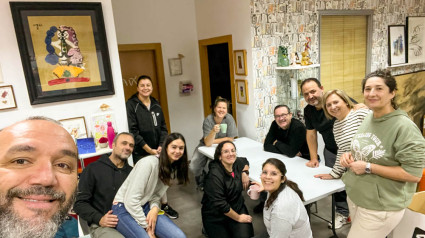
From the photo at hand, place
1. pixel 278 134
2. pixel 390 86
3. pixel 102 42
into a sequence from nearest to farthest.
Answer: pixel 390 86 → pixel 102 42 → pixel 278 134

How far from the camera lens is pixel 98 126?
8.95 ft

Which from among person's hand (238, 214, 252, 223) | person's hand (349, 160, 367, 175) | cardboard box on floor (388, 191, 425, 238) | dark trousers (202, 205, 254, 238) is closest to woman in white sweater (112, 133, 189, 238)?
dark trousers (202, 205, 254, 238)

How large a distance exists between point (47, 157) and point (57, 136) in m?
0.09

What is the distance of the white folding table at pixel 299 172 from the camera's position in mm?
2051

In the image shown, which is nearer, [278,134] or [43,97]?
[43,97]

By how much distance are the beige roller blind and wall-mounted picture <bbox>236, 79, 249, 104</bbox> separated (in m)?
1.31

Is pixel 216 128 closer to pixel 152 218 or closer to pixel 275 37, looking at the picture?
pixel 152 218

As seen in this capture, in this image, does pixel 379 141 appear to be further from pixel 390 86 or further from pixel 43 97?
pixel 43 97

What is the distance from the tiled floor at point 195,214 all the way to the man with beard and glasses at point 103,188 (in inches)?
38.5

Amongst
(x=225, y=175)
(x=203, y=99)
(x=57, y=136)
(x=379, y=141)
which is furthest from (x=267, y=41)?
(x=57, y=136)

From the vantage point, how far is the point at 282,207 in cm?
178

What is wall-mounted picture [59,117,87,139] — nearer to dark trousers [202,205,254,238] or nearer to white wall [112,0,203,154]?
dark trousers [202,205,254,238]

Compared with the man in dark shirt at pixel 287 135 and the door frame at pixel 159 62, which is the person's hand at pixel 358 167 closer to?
the man in dark shirt at pixel 287 135

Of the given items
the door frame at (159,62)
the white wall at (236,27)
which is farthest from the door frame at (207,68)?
the door frame at (159,62)
